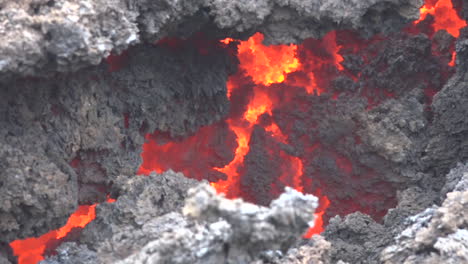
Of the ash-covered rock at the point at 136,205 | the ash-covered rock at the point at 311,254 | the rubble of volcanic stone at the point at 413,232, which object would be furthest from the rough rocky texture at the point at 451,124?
the ash-covered rock at the point at 136,205

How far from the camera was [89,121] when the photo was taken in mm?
5855

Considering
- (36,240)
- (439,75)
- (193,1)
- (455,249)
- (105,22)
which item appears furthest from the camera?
(439,75)

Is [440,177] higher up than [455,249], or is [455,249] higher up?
[440,177]

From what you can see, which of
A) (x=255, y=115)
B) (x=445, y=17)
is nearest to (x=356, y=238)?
(x=255, y=115)

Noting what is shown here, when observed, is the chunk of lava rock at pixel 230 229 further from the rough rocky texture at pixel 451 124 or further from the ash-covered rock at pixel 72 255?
the rough rocky texture at pixel 451 124

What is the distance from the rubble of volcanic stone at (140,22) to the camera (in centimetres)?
438

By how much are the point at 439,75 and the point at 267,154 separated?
2432 mm

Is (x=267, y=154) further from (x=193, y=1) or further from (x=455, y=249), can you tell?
(x=455, y=249)

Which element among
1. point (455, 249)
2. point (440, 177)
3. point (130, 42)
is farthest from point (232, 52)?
point (455, 249)

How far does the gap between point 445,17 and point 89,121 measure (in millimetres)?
4816

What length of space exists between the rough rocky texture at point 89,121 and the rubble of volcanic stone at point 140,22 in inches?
25.2

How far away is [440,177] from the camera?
6.39 metres

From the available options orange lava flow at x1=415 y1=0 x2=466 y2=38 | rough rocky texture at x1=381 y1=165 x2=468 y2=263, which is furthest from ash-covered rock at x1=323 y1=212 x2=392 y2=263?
orange lava flow at x1=415 y1=0 x2=466 y2=38

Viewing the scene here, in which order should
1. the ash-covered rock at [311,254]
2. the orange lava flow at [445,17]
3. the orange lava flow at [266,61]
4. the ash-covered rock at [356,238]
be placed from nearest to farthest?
the ash-covered rock at [311,254]
the ash-covered rock at [356,238]
the orange lava flow at [445,17]
the orange lava flow at [266,61]
